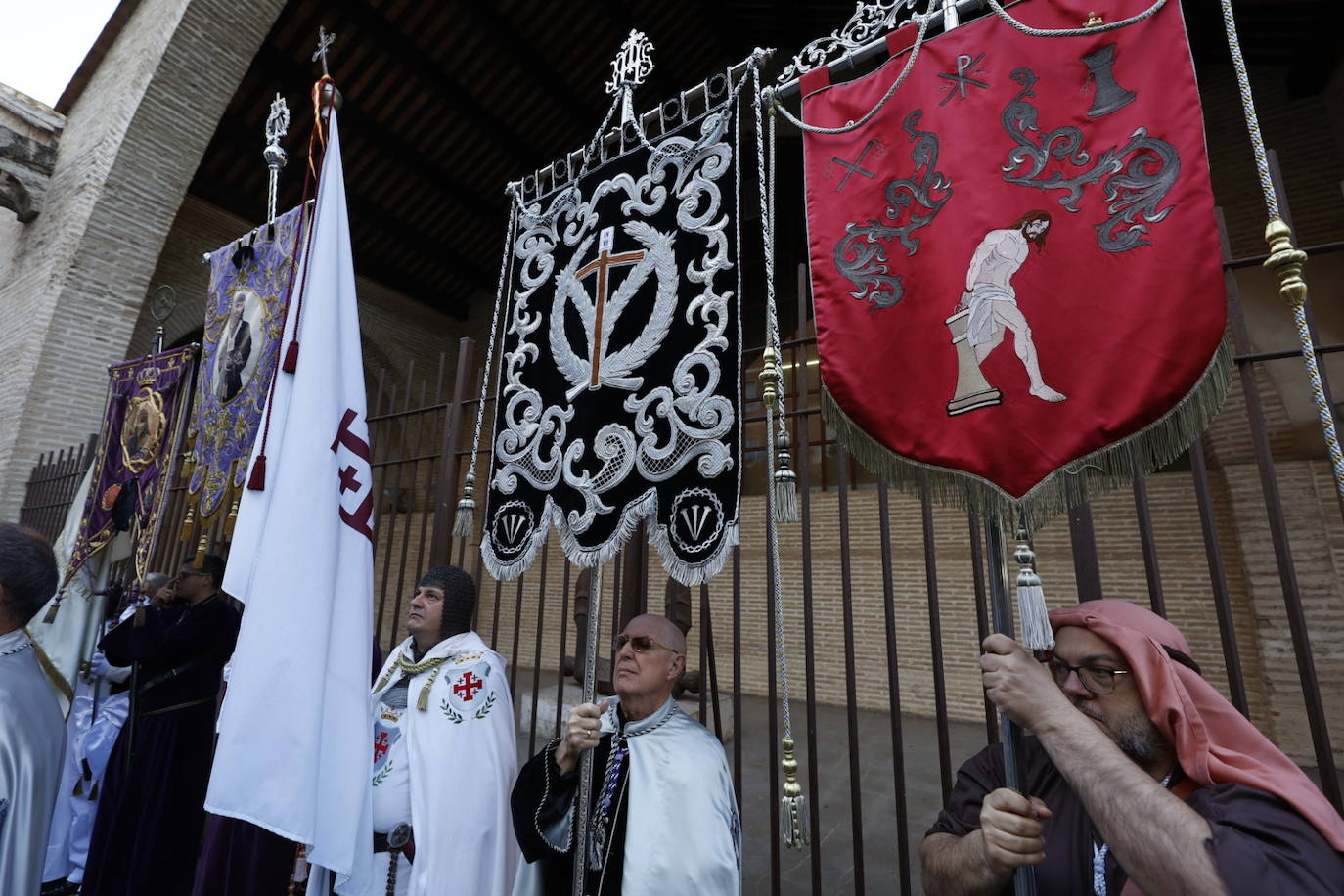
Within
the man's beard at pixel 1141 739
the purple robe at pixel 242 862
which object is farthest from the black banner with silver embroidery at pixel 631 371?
the purple robe at pixel 242 862

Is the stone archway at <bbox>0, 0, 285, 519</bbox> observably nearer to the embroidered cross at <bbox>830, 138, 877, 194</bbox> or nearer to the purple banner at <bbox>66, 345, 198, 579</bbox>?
the purple banner at <bbox>66, 345, 198, 579</bbox>

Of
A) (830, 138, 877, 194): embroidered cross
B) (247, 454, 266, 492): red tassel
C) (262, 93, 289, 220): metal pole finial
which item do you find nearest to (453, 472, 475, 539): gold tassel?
(247, 454, 266, 492): red tassel

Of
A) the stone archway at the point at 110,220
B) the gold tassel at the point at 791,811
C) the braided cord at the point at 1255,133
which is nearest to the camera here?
the braided cord at the point at 1255,133

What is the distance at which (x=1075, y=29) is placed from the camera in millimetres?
1438

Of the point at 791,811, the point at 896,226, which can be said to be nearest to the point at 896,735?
the point at 791,811

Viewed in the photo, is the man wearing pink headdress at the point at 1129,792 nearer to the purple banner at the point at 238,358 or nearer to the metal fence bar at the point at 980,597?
the metal fence bar at the point at 980,597

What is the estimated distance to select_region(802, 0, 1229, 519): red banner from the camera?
1252 mm

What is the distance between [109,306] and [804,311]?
7025 millimetres

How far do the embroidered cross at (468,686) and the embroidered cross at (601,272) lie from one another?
1.11 meters

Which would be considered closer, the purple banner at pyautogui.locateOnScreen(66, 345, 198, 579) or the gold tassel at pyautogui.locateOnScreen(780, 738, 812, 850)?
the gold tassel at pyautogui.locateOnScreen(780, 738, 812, 850)

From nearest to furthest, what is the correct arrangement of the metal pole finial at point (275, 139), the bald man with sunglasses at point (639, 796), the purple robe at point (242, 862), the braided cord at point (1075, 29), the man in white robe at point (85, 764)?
the braided cord at point (1075, 29) → the bald man with sunglasses at point (639, 796) → the purple robe at point (242, 862) → the metal pole finial at point (275, 139) → the man in white robe at point (85, 764)

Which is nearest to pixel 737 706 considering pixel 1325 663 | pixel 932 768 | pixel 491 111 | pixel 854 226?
pixel 854 226

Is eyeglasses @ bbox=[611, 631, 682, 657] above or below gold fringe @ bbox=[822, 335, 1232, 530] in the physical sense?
below

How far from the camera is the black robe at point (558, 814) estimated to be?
1.68 metres
